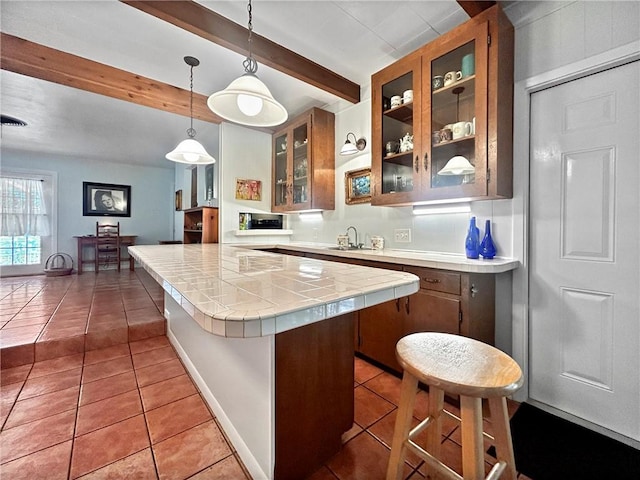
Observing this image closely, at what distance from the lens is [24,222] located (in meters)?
5.43

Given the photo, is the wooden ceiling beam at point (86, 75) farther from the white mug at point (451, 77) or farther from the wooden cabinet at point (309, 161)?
the white mug at point (451, 77)

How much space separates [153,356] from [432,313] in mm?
2238

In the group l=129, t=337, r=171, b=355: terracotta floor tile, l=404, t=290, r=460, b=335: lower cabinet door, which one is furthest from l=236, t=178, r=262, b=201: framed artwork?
l=404, t=290, r=460, b=335: lower cabinet door

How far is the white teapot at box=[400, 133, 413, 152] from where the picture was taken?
216 centimetres

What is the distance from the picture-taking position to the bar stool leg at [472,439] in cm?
77

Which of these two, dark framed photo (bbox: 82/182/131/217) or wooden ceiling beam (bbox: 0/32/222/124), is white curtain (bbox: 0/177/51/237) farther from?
wooden ceiling beam (bbox: 0/32/222/124)

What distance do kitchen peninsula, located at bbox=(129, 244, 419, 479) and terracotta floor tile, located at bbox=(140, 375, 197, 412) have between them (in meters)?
0.49

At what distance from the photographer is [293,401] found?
1053 mm

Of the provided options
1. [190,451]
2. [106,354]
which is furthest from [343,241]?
[106,354]

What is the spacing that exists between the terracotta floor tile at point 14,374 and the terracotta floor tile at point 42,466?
982 millimetres

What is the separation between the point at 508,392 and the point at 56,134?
645cm

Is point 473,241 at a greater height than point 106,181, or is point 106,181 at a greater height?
point 106,181

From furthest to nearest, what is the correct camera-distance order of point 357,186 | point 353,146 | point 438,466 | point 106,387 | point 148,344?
1. point 357,186
2. point 353,146
3. point 148,344
4. point 106,387
5. point 438,466

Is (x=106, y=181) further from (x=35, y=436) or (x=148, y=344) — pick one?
(x=35, y=436)
